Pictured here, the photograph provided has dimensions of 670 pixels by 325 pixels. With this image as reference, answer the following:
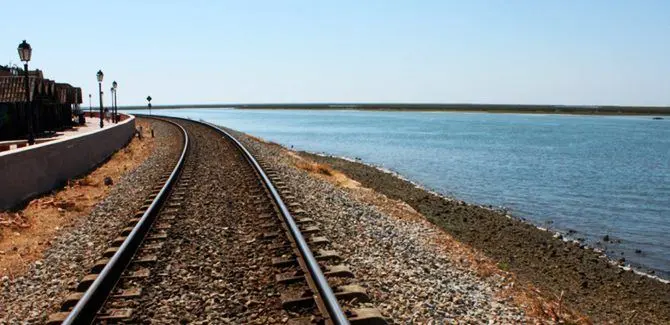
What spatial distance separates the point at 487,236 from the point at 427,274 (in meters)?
10.8

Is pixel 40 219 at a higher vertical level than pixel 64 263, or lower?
lower

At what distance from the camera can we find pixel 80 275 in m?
7.52

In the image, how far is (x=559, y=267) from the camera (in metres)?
15.3

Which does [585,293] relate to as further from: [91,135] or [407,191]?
[91,135]

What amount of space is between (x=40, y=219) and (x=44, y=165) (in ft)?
11.8

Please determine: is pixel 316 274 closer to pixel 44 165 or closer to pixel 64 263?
pixel 64 263

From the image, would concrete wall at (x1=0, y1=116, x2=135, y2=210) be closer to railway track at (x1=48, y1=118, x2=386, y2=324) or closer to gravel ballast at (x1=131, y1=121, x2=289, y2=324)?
railway track at (x1=48, y1=118, x2=386, y2=324)

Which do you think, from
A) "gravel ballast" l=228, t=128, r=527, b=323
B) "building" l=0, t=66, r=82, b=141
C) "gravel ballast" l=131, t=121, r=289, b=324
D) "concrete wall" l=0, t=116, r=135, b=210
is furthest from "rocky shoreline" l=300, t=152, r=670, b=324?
"building" l=0, t=66, r=82, b=141

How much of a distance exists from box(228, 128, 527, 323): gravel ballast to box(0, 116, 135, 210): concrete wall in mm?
6374

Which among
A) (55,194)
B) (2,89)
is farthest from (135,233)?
(2,89)

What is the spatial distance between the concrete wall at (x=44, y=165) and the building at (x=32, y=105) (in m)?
8.75

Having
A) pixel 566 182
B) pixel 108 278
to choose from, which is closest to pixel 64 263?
pixel 108 278

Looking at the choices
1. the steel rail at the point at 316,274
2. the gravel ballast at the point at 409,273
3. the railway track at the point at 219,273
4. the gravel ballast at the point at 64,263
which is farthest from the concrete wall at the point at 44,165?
the gravel ballast at the point at 409,273

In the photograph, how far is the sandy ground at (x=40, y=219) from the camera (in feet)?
29.2
